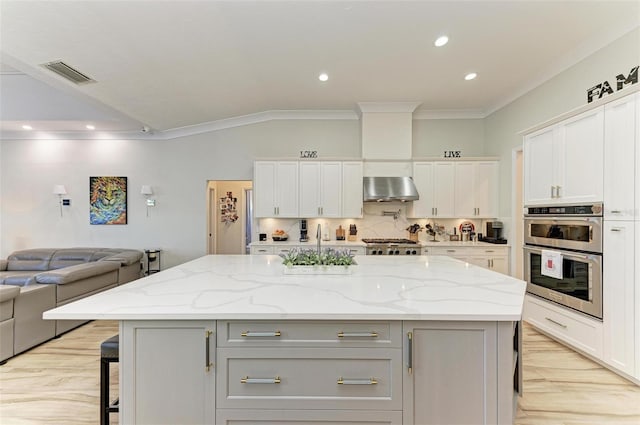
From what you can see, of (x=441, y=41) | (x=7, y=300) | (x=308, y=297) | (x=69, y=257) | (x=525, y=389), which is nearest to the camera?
(x=308, y=297)

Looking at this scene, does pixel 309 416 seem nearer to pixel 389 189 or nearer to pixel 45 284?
pixel 45 284

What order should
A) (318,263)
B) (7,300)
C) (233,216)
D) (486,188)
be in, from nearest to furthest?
(318,263) < (7,300) < (486,188) < (233,216)

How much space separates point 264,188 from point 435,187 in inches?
115

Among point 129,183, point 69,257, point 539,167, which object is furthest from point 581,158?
point 69,257

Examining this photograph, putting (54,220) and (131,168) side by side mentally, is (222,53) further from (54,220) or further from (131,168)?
(54,220)

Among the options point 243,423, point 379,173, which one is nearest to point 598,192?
point 379,173

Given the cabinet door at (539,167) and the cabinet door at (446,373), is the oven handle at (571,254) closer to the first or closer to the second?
the cabinet door at (539,167)

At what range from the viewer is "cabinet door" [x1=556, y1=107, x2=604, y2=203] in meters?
2.75

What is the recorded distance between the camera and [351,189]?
5203mm

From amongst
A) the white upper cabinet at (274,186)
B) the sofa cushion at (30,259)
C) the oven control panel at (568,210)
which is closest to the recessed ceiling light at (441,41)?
the oven control panel at (568,210)

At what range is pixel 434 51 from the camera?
339cm

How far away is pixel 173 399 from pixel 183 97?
4.09m

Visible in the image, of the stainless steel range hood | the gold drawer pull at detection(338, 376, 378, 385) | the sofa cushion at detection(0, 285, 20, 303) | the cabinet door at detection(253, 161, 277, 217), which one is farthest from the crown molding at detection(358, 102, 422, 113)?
the sofa cushion at detection(0, 285, 20, 303)

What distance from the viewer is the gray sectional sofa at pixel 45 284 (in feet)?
10.1
